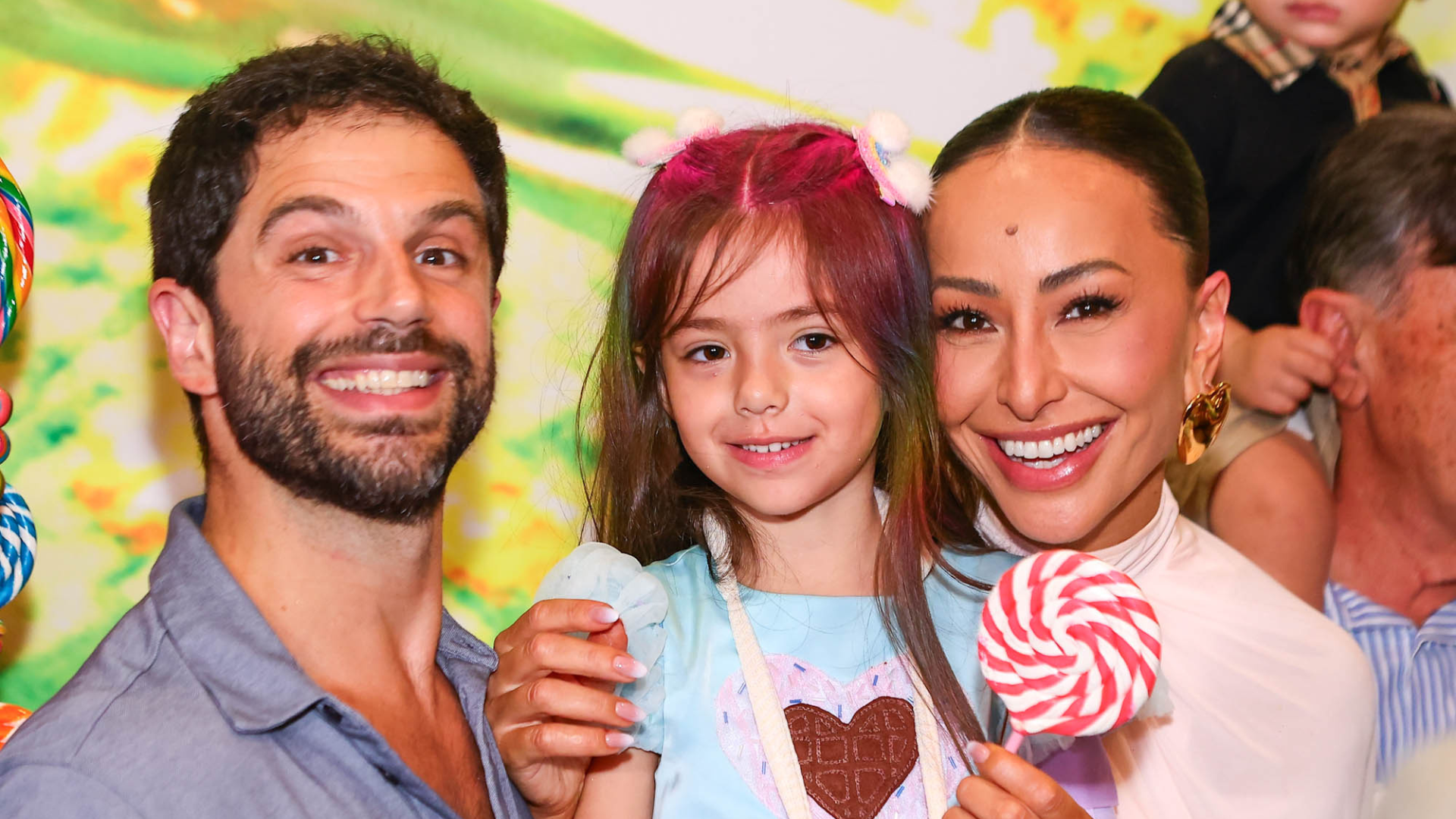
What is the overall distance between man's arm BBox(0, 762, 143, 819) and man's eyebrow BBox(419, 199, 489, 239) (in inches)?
40.4

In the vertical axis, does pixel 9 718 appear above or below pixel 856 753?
above

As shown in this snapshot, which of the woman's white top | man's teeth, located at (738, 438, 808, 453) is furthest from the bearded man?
the woman's white top

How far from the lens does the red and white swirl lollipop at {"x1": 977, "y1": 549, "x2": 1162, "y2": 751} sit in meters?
2.03

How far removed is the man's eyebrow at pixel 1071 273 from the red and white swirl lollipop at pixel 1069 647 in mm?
517

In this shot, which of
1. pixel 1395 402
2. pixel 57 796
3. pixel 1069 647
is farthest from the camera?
pixel 1395 402

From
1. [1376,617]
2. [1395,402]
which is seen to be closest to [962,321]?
[1395,402]

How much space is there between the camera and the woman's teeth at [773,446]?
239 cm

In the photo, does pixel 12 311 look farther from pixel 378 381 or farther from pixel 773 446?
pixel 773 446

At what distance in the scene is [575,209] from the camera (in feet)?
11.3

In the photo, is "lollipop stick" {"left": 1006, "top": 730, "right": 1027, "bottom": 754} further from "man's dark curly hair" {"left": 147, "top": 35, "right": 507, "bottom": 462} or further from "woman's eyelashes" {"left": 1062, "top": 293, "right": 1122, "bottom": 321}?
"man's dark curly hair" {"left": 147, "top": 35, "right": 507, "bottom": 462}

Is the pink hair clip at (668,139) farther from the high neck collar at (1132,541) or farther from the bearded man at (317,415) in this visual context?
the high neck collar at (1132,541)

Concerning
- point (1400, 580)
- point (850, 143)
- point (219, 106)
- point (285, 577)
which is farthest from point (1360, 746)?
point (219, 106)

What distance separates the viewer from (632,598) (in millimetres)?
2285

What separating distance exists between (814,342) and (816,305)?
0.27 ft
